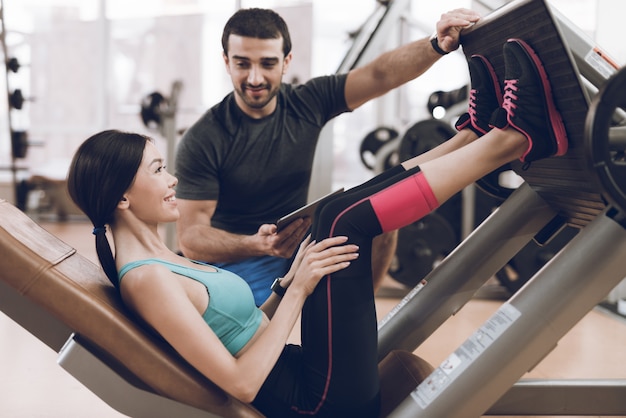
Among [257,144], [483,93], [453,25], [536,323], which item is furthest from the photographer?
[257,144]

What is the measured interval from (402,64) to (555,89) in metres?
0.84

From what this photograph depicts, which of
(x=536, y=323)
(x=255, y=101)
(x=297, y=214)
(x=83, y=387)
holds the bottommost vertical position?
(x=83, y=387)

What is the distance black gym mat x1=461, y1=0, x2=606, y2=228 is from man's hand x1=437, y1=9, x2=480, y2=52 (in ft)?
0.09

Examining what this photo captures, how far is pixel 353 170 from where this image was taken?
727 centimetres

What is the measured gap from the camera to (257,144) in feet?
7.27

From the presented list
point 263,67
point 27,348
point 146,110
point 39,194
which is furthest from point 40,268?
point 39,194

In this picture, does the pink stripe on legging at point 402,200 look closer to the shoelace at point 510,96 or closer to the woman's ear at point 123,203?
the shoelace at point 510,96

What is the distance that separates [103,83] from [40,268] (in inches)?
257

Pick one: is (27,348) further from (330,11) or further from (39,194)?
(330,11)

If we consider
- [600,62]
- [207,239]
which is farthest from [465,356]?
[207,239]

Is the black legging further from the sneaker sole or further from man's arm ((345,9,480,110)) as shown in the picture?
man's arm ((345,9,480,110))

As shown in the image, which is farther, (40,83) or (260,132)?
(40,83)

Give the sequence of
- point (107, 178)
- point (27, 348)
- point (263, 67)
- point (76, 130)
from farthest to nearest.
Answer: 1. point (76, 130)
2. point (27, 348)
3. point (263, 67)
4. point (107, 178)

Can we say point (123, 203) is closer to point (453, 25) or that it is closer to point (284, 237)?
point (284, 237)
